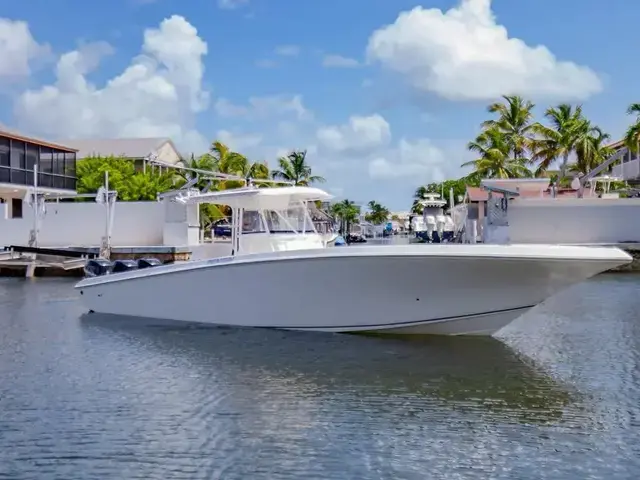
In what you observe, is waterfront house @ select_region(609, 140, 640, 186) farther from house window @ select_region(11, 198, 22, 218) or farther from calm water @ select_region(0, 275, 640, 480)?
house window @ select_region(11, 198, 22, 218)

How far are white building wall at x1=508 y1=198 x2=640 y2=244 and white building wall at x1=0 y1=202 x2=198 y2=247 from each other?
1516 cm

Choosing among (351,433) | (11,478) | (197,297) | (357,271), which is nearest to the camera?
(11,478)

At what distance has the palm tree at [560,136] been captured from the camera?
44.9 meters

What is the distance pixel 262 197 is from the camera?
14.0 meters

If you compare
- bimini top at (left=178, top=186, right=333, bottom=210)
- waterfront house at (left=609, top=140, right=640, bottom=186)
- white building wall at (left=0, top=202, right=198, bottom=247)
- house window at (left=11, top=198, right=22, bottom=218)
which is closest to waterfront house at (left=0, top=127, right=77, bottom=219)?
house window at (left=11, top=198, right=22, bottom=218)

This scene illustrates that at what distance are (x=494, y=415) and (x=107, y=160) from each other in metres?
48.6

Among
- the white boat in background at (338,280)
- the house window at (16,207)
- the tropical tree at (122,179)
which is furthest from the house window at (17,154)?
the white boat in background at (338,280)

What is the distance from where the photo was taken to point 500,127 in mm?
48719

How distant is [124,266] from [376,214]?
100206mm

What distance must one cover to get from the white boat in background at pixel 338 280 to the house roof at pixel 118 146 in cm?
4865

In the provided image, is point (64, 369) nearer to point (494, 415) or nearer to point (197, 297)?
point (197, 297)

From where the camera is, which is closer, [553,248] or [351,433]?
[351,433]

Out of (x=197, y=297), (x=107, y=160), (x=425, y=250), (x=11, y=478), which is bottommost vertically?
(x=11, y=478)

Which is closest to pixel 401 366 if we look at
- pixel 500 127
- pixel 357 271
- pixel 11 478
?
pixel 357 271
